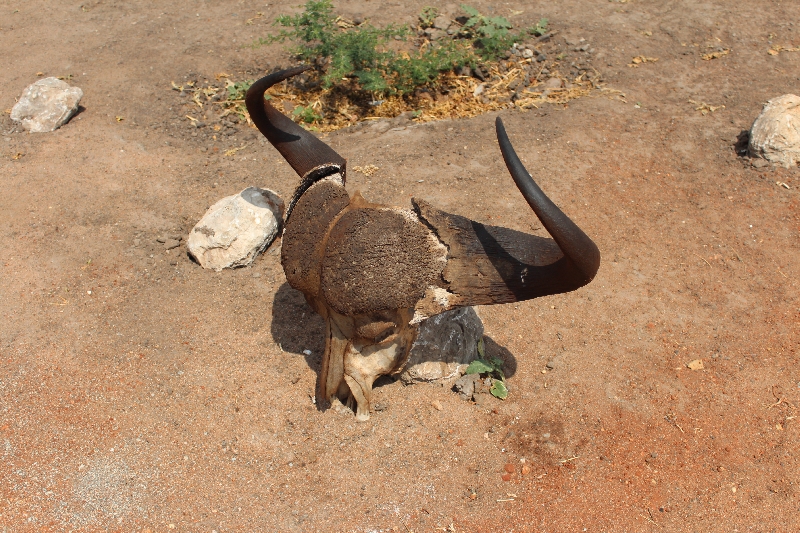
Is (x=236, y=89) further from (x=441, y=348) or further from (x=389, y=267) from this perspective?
(x=389, y=267)

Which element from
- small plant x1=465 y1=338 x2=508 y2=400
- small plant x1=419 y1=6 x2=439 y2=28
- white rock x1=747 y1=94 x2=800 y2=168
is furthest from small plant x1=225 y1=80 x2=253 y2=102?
white rock x1=747 y1=94 x2=800 y2=168

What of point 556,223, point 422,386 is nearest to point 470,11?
point 422,386

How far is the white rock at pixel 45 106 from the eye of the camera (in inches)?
Answer: 298

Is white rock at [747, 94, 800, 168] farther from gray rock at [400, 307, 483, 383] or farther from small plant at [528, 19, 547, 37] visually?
gray rock at [400, 307, 483, 383]

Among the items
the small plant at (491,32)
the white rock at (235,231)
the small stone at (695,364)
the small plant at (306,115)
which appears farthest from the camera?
the small plant at (491,32)

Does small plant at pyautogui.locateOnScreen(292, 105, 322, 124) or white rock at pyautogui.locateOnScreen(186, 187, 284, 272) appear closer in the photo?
white rock at pyautogui.locateOnScreen(186, 187, 284, 272)

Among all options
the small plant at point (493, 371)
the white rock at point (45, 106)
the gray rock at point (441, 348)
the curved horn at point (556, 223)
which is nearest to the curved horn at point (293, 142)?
the gray rock at point (441, 348)

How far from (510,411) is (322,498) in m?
1.44

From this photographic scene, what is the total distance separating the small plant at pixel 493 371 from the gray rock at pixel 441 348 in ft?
0.29

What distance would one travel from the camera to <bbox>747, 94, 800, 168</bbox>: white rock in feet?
21.8

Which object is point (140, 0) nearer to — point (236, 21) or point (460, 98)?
point (236, 21)

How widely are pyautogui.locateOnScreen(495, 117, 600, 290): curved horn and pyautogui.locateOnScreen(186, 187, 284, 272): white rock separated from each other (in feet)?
9.61

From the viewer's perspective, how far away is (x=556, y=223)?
319 centimetres

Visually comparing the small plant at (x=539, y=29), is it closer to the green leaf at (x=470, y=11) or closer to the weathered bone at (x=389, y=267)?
the green leaf at (x=470, y=11)
